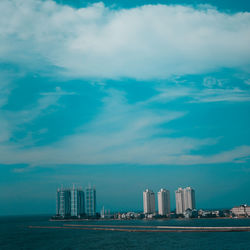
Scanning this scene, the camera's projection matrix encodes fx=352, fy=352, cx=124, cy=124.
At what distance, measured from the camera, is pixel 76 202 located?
5108 inches

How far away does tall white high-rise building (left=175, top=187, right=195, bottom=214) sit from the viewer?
121688mm

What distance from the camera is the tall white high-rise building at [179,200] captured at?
406 feet

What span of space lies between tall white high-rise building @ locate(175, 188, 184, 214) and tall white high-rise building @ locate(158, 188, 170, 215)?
4.28m

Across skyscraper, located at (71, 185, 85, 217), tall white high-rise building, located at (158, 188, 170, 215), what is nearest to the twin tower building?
tall white high-rise building, located at (158, 188, 170, 215)

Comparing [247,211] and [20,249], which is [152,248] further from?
[247,211]

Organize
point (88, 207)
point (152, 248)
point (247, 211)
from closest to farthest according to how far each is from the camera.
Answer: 1. point (152, 248)
2. point (247, 211)
3. point (88, 207)

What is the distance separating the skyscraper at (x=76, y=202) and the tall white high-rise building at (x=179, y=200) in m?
34.7

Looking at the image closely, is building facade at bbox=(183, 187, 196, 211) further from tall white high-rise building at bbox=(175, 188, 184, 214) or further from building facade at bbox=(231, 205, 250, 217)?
building facade at bbox=(231, 205, 250, 217)

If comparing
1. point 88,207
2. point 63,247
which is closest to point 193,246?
point 63,247

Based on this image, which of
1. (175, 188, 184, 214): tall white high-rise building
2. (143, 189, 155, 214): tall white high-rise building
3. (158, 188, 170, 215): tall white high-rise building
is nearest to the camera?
(158, 188, 170, 215): tall white high-rise building

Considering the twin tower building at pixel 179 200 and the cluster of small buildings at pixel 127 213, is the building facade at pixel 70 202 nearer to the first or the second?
the cluster of small buildings at pixel 127 213

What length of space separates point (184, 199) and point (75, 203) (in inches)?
1567

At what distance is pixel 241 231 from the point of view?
51156mm

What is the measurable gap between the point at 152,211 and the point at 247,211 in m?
35.9
